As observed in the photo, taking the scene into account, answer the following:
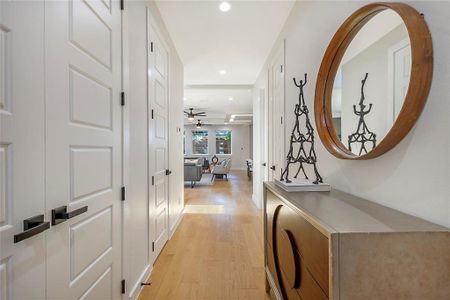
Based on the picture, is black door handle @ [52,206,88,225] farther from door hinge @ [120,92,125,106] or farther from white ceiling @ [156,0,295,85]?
white ceiling @ [156,0,295,85]

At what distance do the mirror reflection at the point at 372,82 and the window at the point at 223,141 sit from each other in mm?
11527

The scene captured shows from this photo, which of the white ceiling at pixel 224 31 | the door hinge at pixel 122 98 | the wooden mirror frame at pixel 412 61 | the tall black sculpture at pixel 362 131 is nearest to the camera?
the wooden mirror frame at pixel 412 61

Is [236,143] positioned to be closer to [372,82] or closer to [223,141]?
[223,141]

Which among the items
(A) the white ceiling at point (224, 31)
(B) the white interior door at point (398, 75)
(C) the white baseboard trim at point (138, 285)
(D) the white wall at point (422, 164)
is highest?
(A) the white ceiling at point (224, 31)

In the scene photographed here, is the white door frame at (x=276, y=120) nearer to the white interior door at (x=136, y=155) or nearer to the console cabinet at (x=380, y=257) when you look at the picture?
the white interior door at (x=136, y=155)

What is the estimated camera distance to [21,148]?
80 cm

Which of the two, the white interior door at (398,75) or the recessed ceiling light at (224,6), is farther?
the recessed ceiling light at (224,6)

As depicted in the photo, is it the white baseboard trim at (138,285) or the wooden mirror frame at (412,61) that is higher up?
the wooden mirror frame at (412,61)

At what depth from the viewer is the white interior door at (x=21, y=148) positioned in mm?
739

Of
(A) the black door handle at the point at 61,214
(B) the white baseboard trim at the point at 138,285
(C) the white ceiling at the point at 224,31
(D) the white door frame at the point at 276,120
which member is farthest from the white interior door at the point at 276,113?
(A) the black door handle at the point at 61,214

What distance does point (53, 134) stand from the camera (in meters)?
0.96

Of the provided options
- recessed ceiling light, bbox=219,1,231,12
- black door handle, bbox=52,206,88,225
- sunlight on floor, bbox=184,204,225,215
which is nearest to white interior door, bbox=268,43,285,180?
recessed ceiling light, bbox=219,1,231,12

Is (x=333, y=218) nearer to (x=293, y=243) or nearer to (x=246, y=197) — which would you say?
(x=293, y=243)

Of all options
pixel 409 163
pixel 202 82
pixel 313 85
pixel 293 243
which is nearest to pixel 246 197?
pixel 202 82
